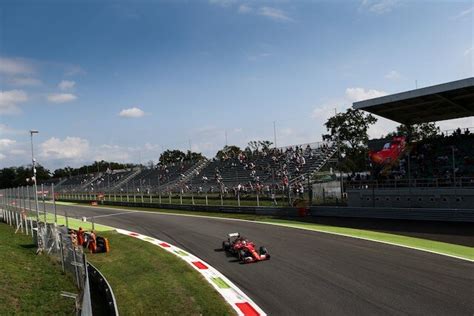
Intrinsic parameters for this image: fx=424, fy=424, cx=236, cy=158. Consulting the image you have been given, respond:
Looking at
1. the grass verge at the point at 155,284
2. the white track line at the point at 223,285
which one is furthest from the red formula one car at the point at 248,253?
the grass verge at the point at 155,284

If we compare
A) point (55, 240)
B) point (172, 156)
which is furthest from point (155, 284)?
point (172, 156)

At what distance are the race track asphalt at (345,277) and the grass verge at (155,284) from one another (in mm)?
977

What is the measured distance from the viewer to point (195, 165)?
47.9m

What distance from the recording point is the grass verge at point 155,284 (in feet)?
29.4

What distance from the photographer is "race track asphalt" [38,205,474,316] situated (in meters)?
8.23

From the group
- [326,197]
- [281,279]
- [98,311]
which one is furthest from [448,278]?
A: [326,197]

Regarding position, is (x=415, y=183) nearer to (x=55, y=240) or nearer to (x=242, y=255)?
(x=242, y=255)

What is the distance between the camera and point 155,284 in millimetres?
10945

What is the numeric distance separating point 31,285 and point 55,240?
3016 mm

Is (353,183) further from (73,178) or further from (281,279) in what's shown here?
(73,178)

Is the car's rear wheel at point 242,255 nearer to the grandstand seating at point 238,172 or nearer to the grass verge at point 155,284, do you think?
the grass verge at point 155,284

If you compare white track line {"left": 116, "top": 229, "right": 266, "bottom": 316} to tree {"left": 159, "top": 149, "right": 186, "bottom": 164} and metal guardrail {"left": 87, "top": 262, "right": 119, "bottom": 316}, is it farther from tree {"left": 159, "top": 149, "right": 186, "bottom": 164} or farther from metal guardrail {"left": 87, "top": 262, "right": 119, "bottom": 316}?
tree {"left": 159, "top": 149, "right": 186, "bottom": 164}

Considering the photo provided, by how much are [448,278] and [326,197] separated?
14730 mm

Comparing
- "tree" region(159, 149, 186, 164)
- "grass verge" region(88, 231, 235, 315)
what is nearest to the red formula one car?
"grass verge" region(88, 231, 235, 315)
